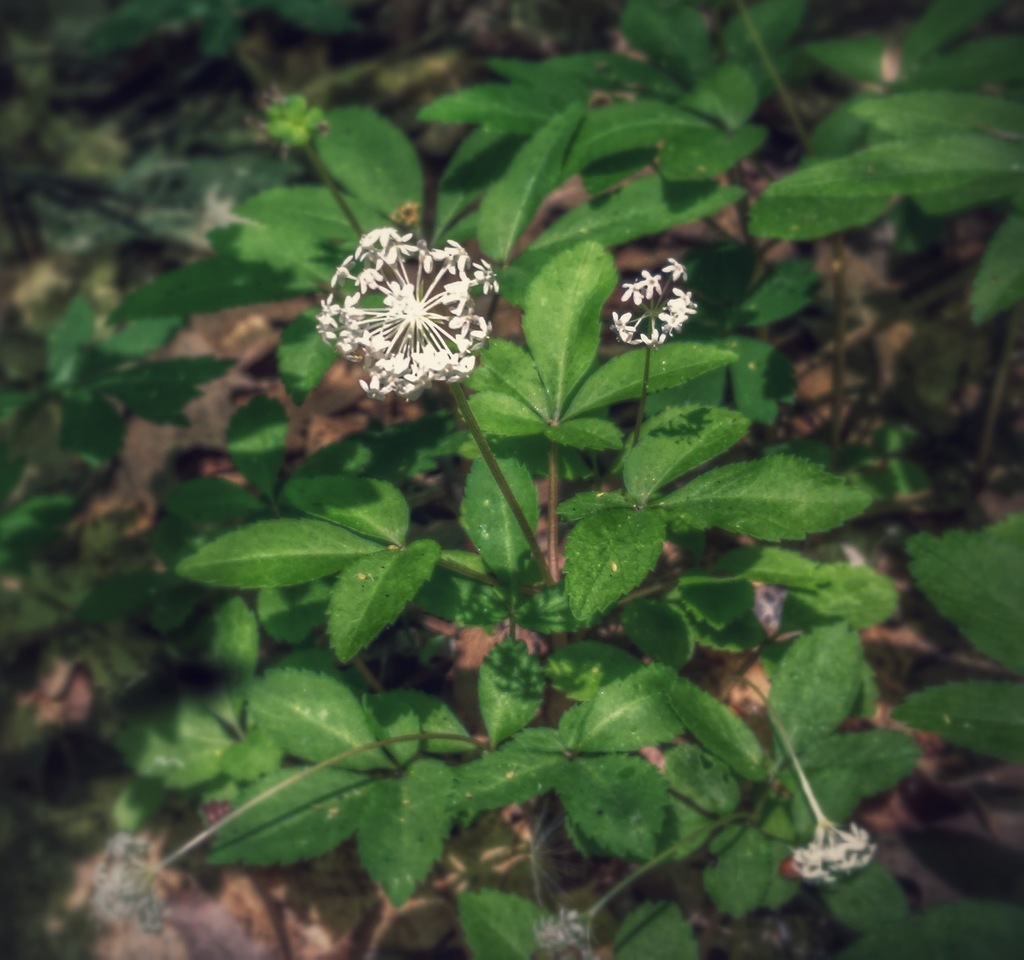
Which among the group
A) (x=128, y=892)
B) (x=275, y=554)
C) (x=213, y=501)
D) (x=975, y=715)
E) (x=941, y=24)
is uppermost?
(x=941, y=24)

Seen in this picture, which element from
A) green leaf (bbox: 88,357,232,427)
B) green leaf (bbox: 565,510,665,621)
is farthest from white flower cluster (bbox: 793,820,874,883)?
green leaf (bbox: 88,357,232,427)

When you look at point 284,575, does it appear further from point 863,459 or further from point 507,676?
point 863,459

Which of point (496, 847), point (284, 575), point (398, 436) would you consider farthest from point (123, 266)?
point (496, 847)

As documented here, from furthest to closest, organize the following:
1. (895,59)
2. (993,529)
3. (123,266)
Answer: (123,266) < (895,59) < (993,529)

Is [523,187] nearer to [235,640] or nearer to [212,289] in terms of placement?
[212,289]

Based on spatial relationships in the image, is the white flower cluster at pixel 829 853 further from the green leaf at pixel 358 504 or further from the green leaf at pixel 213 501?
the green leaf at pixel 213 501

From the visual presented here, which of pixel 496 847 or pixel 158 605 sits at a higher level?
pixel 158 605

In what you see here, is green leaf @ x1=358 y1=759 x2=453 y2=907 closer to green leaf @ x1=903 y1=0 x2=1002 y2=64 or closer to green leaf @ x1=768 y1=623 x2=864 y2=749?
green leaf @ x1=768 y1=623 x2=864 y2=749

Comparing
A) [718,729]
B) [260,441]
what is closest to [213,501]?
[260,441]
